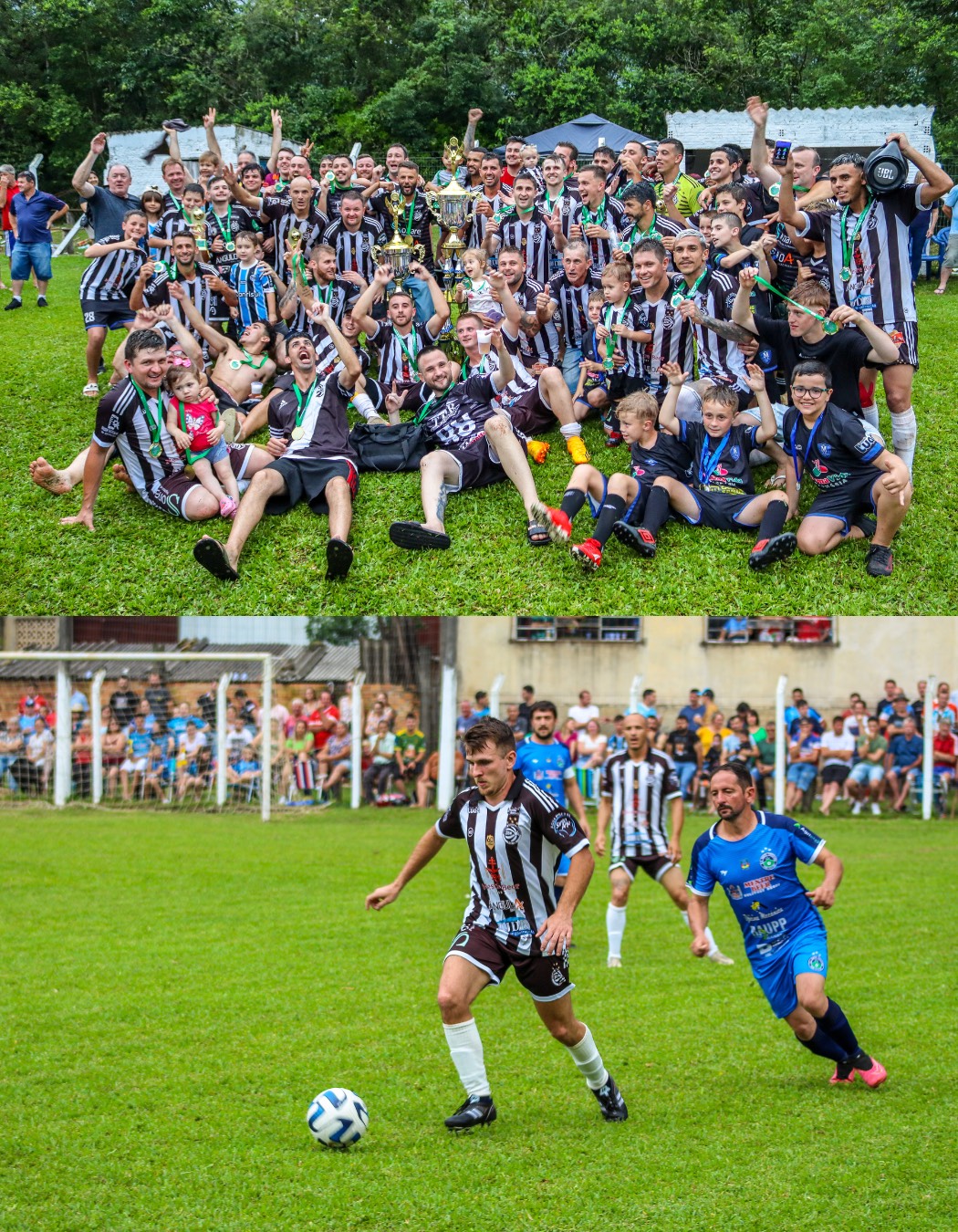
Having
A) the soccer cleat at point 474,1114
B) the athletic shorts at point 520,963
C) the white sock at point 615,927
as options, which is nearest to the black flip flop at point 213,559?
the white sock at point 615,927

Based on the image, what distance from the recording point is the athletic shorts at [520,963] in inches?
181

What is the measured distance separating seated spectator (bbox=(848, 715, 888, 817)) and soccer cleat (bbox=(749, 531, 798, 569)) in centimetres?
899

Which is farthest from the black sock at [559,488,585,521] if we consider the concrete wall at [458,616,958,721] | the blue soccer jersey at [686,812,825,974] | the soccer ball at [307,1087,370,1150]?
the concrete wall at [458,616,958,721]

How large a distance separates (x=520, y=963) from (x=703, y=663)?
1480 cm

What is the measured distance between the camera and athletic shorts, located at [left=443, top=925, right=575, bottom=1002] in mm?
4605

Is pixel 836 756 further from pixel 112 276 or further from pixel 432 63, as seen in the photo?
pixel 432 63

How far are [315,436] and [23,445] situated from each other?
10.6 ft

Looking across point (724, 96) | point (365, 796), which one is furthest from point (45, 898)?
point (724, 96)

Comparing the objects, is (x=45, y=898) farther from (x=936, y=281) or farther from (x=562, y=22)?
(x=562, y=22)

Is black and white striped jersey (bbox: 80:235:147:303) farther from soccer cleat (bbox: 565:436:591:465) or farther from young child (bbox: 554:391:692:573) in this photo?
young child (bbox: 554:391:692:573)

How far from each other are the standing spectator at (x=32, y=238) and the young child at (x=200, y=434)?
28.8 feet

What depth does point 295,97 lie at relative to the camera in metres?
37.2

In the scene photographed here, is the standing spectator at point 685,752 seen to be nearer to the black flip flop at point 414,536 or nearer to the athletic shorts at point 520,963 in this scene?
the black flip flop at point 414,536

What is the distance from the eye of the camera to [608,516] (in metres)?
8.04
